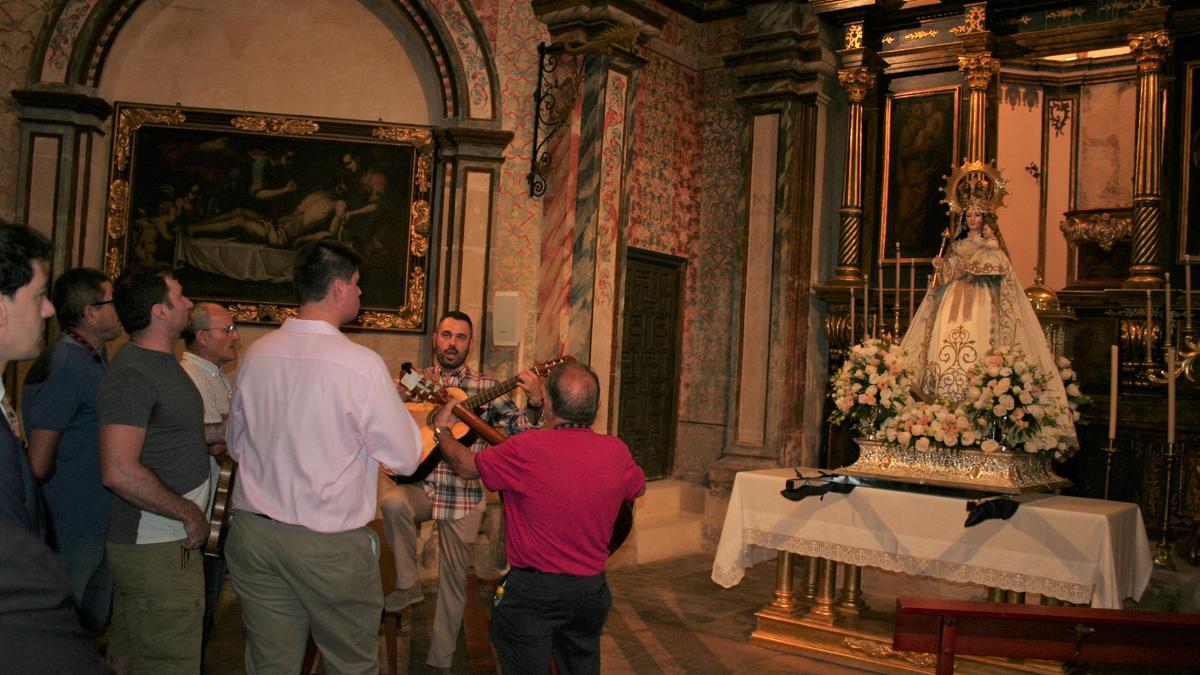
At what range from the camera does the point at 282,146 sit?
328 inches

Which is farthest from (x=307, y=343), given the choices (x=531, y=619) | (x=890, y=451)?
(x=890, y=451)

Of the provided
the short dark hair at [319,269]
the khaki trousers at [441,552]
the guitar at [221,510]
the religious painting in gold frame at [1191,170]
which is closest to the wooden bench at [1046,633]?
the khaki trousers at [441,552]

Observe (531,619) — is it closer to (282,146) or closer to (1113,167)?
(282,146)

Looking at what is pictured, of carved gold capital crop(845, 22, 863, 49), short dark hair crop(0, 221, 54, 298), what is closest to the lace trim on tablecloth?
short dark hair crop(0, 221, 54, 298)

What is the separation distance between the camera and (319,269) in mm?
3328

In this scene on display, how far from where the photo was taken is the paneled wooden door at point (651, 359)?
31.8 ft

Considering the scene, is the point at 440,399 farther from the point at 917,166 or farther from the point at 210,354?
the point at 917,166

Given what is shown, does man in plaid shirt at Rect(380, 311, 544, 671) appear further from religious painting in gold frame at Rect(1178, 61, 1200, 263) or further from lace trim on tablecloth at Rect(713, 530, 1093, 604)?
religious painting in gold frame at Rect(1178, 61, 1200, 263)

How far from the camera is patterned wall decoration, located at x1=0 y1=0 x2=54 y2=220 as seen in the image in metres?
7.80

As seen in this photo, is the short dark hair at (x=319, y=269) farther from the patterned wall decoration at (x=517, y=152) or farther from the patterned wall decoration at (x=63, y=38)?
the patterned wall decoration at (x=63, y=38)

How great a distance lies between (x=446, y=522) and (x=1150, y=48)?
6417 millimetres

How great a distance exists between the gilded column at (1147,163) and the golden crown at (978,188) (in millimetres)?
2220

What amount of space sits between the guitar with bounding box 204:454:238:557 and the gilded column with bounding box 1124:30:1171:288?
6.64 metres

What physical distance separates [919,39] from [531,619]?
7.38 metres
